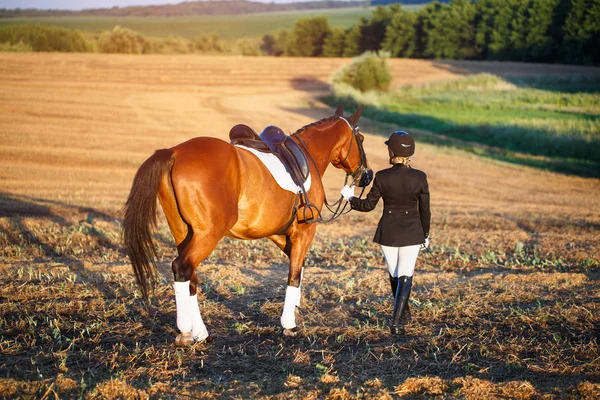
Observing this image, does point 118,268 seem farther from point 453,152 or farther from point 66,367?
point 453,152

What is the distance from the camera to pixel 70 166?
19250 millimetres

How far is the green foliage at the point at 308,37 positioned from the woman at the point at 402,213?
6071 cm

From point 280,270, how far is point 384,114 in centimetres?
2633

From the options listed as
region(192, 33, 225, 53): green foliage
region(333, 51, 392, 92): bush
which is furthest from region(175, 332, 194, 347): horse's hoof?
region(192, 33, 225, 53): green foliage

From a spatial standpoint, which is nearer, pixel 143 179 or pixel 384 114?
pixel 143 179

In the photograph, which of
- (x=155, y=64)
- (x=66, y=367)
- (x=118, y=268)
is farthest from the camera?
(x=155, y=64)

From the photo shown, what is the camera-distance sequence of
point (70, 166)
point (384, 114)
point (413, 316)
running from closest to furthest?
point (413, 316) < point (70, 166) < point (384, 114)

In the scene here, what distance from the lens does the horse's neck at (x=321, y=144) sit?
22.1ft

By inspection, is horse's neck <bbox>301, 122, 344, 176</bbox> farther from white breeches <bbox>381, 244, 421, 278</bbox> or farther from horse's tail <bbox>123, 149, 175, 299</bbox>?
horse's tail <bbox>123, 149, 175, 299</bbox>

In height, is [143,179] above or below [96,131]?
above

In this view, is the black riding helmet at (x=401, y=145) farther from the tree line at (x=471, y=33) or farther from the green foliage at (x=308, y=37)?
the green foliage at (x=308, y=37)

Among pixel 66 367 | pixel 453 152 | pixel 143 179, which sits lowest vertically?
pixel 453 152

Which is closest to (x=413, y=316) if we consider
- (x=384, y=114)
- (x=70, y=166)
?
(x=70, y=166)

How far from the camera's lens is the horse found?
518 centimetres
